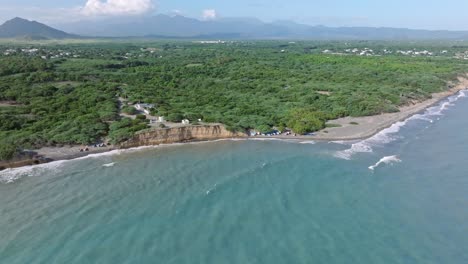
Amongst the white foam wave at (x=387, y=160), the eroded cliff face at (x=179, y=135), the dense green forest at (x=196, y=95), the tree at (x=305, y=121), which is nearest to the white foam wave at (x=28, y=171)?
the dense green forest at (x=196, y=95)

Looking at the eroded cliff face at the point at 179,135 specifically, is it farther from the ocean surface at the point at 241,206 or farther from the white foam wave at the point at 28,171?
the white foam wave at the point at 28,171

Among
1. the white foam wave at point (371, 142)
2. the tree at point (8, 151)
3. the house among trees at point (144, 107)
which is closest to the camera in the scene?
the tree at point (8, 151)

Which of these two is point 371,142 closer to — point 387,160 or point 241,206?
point 387,160

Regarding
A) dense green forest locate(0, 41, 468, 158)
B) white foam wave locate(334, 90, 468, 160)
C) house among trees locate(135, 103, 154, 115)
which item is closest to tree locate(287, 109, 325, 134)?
dense green forest locate(0, 41, 468, 158)

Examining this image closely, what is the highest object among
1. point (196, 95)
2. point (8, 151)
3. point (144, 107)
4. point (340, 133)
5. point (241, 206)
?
point (196, 95)

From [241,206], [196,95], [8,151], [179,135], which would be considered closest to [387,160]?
[241,206]

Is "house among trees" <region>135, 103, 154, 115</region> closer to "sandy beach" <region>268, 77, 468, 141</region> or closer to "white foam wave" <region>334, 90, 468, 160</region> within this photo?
"sandy beach" <region>268, 77, 468, 141</region>
